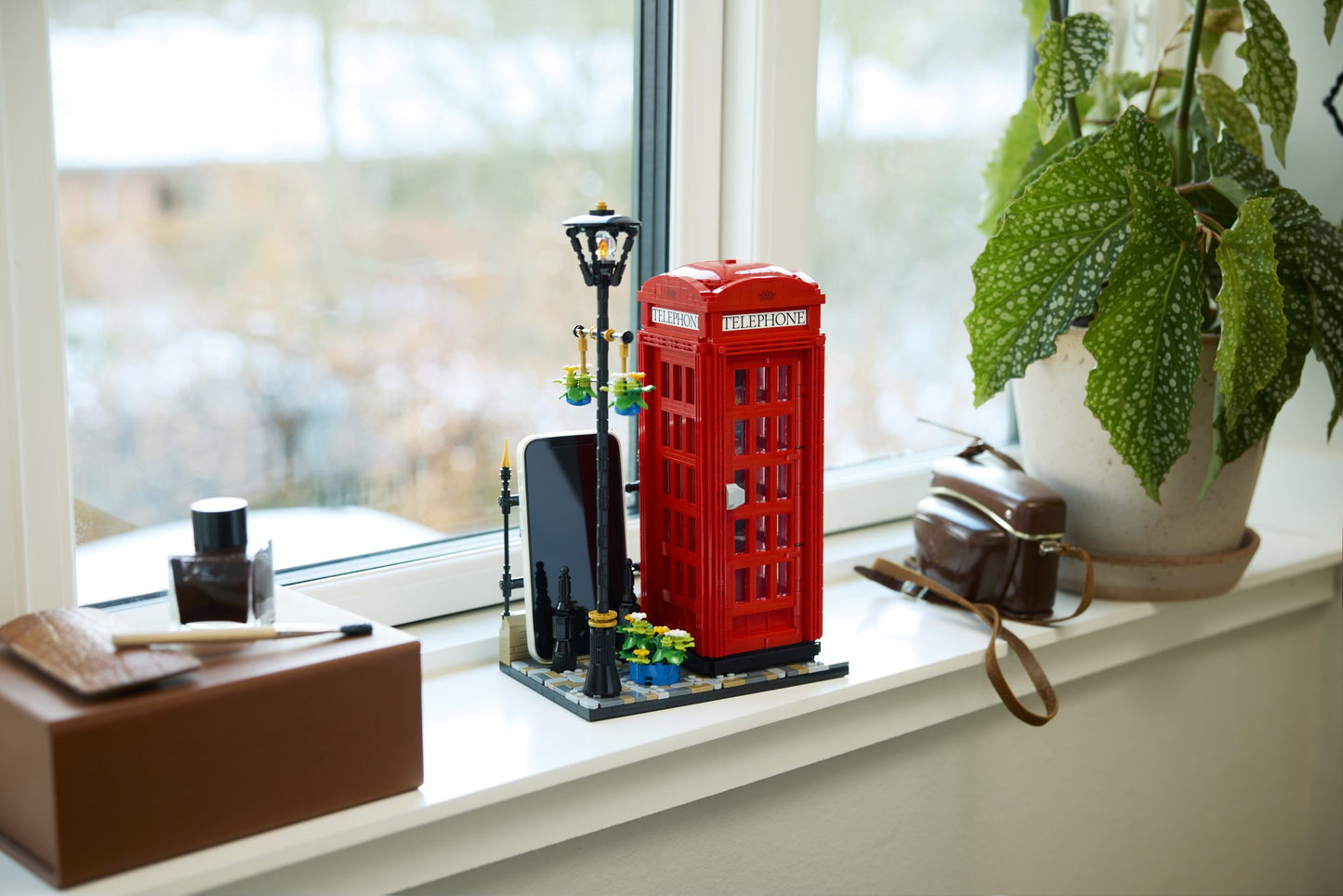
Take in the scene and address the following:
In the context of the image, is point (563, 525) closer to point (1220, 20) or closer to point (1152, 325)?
point (1152, 325)

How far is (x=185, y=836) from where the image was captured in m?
0.82

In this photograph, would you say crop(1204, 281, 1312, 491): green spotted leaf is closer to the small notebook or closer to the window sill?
the window sill

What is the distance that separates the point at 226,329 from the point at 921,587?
782 mm

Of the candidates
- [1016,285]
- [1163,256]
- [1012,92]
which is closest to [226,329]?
[1016,285]

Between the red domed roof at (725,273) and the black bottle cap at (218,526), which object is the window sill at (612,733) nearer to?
the black bottle cap at (218,526)

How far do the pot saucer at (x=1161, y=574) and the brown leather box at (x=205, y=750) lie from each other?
0.86 m

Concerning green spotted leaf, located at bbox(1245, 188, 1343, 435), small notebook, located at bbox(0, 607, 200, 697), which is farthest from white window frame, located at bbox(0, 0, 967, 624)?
→ green spotted leaf, located at bbox(1245, 188, 1343, 435)

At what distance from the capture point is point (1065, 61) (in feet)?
4.39

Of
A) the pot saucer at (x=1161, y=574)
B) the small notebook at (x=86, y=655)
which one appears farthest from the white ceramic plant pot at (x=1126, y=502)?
the small notebook at (x=86, y=655)

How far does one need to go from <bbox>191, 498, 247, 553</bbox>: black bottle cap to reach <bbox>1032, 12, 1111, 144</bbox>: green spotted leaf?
898 mm

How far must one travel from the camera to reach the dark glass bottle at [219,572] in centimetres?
90

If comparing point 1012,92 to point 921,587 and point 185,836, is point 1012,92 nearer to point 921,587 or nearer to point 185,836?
Result: point 921,587

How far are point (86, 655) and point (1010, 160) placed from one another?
1214mm

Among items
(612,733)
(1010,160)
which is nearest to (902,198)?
(1010,160)
